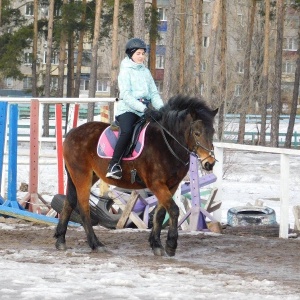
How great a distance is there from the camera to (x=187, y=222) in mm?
14484

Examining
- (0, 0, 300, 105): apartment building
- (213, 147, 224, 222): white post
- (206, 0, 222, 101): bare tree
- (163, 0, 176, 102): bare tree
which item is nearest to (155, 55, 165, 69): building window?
(0, 0, 300, 105): apartment building

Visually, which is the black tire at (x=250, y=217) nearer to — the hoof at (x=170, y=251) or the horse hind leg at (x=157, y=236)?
the horse hind leg at (x=157, y=236)

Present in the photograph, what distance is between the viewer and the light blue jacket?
1145 cm

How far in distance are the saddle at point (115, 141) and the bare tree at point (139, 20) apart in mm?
10502

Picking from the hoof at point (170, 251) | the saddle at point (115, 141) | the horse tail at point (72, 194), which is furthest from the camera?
the horse tail at point (72, 194)

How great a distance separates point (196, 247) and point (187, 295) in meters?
4.12

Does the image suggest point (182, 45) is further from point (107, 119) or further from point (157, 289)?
point (157, 289)

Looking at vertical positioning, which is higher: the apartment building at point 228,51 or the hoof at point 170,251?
the apartment building at point 228,51

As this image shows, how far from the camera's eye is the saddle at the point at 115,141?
11.6 meters

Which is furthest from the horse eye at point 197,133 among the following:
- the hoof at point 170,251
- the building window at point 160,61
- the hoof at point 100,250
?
the building window at point 160,61

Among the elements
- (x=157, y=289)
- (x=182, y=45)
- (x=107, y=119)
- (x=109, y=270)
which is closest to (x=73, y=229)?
(x=107, y=119)

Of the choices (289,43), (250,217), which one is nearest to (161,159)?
(250,217)

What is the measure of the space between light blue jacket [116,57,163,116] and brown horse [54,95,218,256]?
0.89 ft

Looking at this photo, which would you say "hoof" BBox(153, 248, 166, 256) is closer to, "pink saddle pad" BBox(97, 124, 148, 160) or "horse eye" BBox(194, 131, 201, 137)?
"pink saddle pad" BBox(97, 124, 148, 160)
